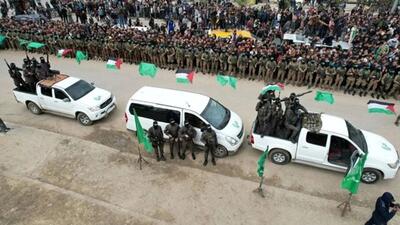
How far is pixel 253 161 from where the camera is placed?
10.5 m

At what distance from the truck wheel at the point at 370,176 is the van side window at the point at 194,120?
5.01 meters

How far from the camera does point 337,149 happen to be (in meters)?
9.56

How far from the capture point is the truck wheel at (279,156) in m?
9.99

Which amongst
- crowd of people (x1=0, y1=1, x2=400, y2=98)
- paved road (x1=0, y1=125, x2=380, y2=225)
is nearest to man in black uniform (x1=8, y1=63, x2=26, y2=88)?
paved road (x1=0, y1=125, x2=380, y2=225)

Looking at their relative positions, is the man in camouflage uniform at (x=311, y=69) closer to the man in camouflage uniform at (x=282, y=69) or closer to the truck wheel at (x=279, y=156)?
the man in camouflage uniform at (x=282, y=69)

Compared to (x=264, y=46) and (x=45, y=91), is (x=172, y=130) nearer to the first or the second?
(x=45, y=91)

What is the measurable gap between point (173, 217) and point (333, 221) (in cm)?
418

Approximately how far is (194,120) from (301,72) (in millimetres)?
6990

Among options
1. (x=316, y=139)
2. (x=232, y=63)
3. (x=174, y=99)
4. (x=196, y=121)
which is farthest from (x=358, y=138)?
(x=232, y=63)

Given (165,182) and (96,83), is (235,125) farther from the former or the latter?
(96,83)

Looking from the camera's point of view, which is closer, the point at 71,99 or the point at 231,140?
the point at 231,140

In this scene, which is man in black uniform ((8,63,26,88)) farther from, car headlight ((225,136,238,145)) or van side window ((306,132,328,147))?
van side window ((306,132,328,147))

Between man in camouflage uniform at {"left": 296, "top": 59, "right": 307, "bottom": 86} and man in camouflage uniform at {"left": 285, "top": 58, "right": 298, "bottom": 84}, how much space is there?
0.19m

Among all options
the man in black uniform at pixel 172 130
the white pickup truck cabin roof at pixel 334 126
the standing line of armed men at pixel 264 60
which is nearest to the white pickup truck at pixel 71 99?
the man in black uniform at pixel 172 130
